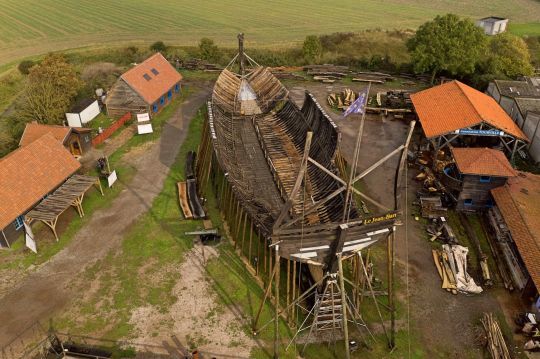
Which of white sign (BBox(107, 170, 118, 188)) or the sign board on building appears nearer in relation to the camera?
white sign (BBox(107, 170, 118, 188))

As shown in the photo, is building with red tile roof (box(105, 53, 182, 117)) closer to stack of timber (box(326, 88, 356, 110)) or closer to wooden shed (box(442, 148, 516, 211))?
stack of timber (box(326, 88, 356, 110))

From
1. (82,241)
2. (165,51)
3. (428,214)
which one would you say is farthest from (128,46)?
(428,214)

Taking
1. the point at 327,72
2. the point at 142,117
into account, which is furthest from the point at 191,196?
the point at 327,72

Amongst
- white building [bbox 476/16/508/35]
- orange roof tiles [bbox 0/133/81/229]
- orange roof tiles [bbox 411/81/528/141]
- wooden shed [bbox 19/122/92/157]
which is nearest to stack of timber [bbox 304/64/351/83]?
orange roof tiles [bbox 411/81/528/141]

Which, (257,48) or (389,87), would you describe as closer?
(389,87)

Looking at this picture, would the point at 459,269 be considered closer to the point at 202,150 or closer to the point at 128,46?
the point at 202,150

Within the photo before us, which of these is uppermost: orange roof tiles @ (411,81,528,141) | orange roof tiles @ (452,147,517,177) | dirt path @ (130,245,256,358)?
orange roof tiles @ (411,81,528,141)
